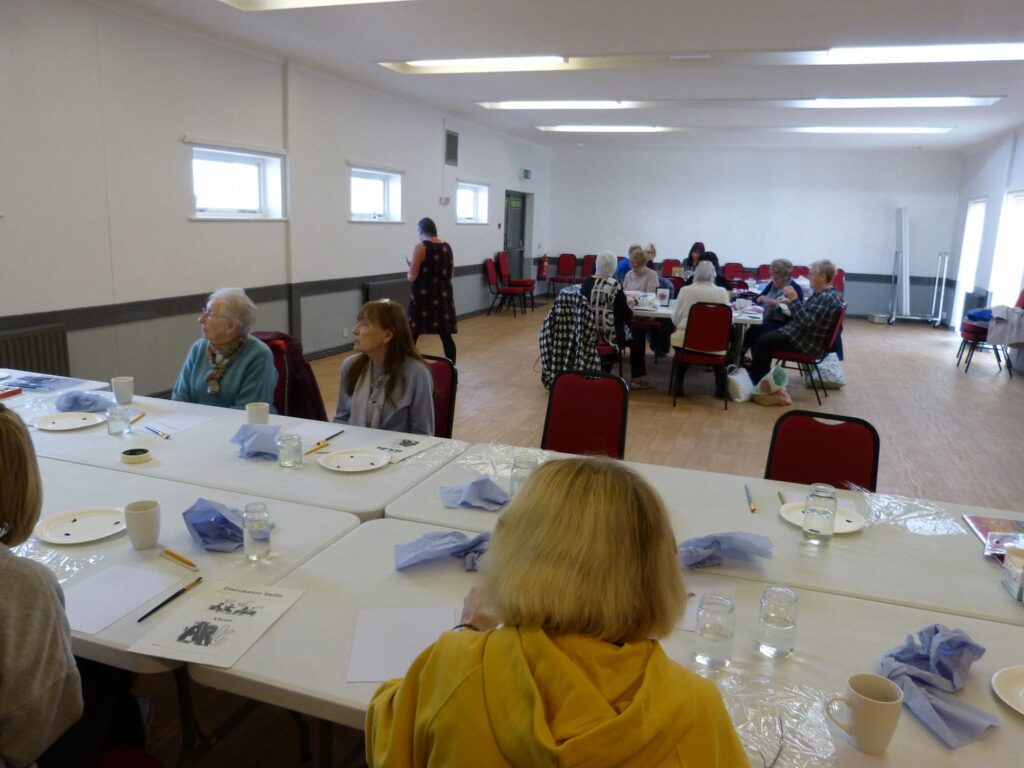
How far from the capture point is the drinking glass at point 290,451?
242 cm

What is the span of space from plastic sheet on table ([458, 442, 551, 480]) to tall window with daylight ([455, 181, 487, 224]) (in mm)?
8579

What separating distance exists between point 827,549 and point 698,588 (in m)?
0.45

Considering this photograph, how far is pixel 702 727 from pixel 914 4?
189 inches

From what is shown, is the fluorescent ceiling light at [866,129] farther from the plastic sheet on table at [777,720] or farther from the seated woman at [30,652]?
the seated woman at [30,652]

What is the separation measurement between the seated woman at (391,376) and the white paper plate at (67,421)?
0.99m

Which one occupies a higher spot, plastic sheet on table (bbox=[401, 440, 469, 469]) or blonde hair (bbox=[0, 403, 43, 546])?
blonde hair (bbox=[0, 403, 43, 546])

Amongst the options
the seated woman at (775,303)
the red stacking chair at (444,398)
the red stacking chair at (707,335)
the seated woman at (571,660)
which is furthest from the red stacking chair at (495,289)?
the seated woman at (571,660)

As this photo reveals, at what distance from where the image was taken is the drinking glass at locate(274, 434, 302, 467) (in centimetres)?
242

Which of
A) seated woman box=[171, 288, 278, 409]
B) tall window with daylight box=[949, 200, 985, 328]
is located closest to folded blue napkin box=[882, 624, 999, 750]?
seated woman box=[171, 288, 278, 409]

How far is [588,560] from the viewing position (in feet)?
3.31

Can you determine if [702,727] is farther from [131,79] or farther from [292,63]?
[292,63]

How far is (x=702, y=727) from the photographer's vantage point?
0.96 meters

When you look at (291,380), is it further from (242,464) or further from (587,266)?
(587,266)

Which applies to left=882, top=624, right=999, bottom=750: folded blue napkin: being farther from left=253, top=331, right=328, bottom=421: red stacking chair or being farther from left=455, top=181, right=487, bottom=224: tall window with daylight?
left=455, top=181, right=487, bottom=224: tall window with daylight
